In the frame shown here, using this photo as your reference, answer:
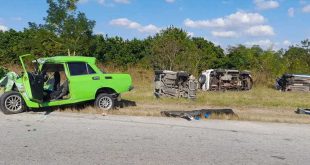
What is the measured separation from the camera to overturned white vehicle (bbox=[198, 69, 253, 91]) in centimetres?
2155

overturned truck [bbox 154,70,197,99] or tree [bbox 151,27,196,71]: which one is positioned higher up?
tree [bbox 151,27,196,71]

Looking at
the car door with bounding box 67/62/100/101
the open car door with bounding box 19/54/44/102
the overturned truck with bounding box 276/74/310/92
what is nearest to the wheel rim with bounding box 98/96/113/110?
the car door with bounding box 67/62/100/101

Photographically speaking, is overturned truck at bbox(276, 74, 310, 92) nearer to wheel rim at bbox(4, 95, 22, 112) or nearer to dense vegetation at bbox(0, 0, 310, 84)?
dense vegetation at bbox(0, 0, 310, 84)

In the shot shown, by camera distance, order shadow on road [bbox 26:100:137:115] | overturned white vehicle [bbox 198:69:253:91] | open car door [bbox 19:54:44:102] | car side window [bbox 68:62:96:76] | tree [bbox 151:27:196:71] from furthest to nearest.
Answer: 1. tree [bbox 151:27:196:71]
2. overturned white vehicle [bbox 198:69:253:91]
3. car side window [bbox 68:62:96:76]
4. shadow on road [bbox 26:100:137:115]
5. open car door [bbox 19:54:44:102]

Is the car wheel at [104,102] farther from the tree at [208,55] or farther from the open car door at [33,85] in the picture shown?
the tree at [208,55]

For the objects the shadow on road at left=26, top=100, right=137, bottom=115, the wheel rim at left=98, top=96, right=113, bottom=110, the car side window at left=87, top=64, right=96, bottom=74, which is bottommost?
the shadow on road at left=26, top=100, right=137, bottom=115

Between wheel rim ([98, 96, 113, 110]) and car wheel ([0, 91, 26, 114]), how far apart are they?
2.19 metres

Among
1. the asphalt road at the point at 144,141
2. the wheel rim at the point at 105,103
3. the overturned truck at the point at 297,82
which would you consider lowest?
the asphalt road at the point at 144,141

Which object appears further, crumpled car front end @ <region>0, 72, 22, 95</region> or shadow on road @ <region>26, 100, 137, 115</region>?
shadow on road @ <region>26, 100, 137, 115</region>

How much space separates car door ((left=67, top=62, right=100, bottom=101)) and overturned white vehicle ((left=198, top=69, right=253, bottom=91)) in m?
10.8

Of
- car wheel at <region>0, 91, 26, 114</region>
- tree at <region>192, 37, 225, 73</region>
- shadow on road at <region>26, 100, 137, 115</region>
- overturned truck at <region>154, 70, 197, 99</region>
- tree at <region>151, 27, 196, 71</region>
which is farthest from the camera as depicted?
tree at <region>192, 37, 225, 73</region>

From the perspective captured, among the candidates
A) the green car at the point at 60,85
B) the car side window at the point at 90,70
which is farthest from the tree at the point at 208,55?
the car side window at the point at 90,70

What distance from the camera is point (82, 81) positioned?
11453mm

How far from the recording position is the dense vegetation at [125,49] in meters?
22.4
